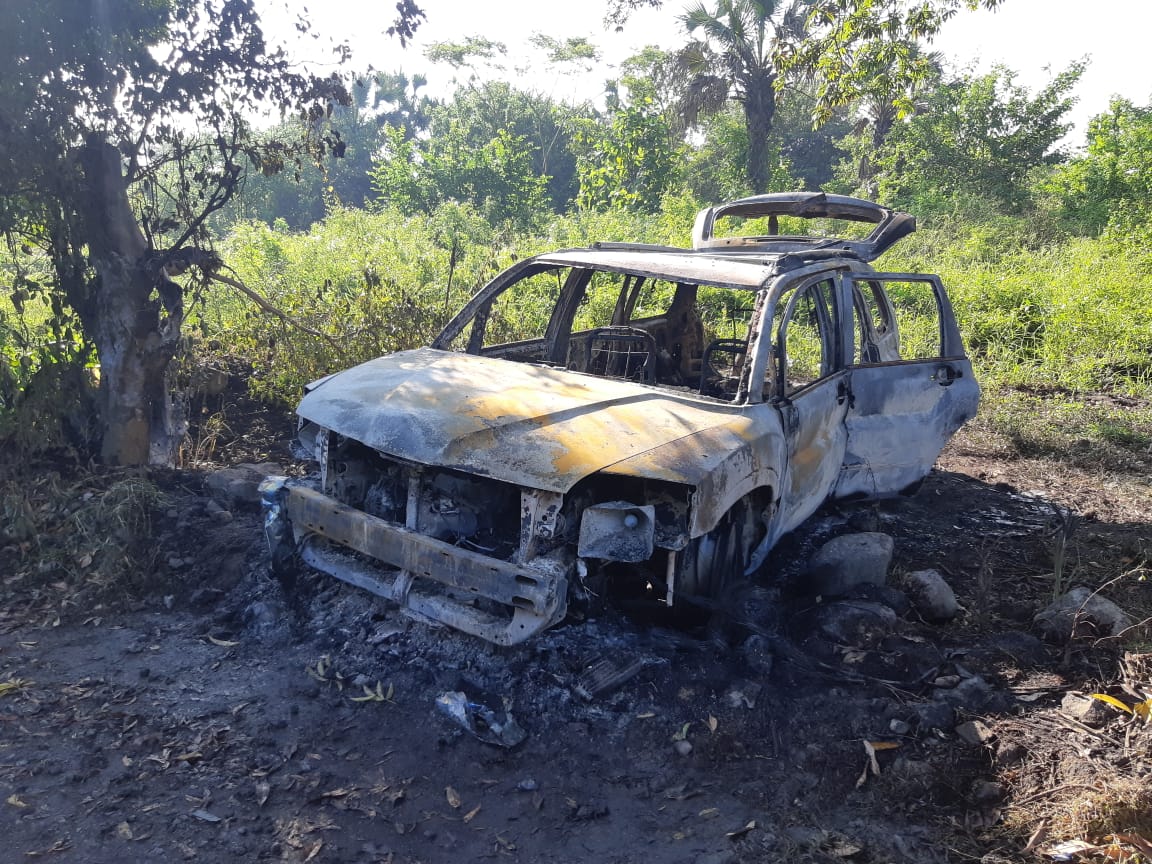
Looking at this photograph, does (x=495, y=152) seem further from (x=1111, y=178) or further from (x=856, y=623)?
(x=856, y=623)

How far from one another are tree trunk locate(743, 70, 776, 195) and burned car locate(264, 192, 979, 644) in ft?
50.3

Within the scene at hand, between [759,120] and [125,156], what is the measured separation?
17.4 m

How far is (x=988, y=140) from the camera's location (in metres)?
19.9

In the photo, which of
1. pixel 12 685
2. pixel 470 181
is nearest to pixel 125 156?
pixel 12 685

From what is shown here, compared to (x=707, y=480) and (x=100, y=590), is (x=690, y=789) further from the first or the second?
(x=100, y=590)

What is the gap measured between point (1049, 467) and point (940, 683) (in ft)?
14.4

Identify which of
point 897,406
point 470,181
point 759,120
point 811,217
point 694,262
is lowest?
point 897,406

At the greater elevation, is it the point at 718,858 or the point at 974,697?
the point at 974,697

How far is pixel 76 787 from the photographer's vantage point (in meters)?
2.97

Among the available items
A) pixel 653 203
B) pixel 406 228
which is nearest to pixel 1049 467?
pixel 406 228

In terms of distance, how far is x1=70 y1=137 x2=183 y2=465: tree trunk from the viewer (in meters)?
5.23

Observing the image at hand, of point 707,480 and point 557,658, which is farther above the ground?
point 707,480

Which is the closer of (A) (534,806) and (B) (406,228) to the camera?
(A) (534,806)

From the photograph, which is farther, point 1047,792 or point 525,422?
point 525,422
